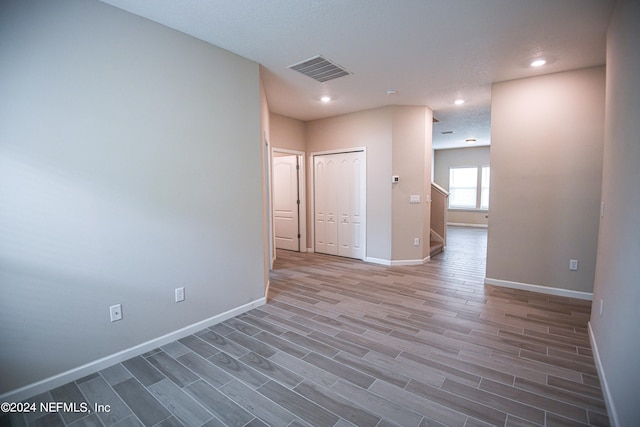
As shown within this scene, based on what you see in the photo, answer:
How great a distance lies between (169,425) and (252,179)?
2.20 meters

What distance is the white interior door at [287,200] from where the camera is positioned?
19.8 ft

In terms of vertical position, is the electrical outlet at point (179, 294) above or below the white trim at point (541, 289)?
above

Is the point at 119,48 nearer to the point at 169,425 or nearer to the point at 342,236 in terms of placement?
the point at 169,425

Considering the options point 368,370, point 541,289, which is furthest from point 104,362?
point 541,289

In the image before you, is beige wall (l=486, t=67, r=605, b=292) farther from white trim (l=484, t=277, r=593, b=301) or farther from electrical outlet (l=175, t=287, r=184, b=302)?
electrical outlet (l=175, t=287, r=184, b=302)

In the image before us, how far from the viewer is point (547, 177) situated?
141 inches

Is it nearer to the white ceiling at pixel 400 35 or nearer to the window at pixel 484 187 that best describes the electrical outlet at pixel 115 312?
the white ceiling at pixel 400 35

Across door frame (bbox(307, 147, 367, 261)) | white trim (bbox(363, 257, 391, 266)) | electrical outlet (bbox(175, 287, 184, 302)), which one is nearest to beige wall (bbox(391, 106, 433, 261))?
white trim (bbox(363, 257, 391, 266))

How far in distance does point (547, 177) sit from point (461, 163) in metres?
6.96

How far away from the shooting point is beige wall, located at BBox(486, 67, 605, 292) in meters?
3.34

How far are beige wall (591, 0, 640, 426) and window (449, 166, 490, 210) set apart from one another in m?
7.99

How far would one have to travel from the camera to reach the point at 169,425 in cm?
164

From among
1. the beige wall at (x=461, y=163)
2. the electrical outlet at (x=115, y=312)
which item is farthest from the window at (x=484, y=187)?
the electrical outlet at (x=115, y=312)

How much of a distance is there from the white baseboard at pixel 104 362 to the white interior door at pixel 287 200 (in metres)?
3.25
